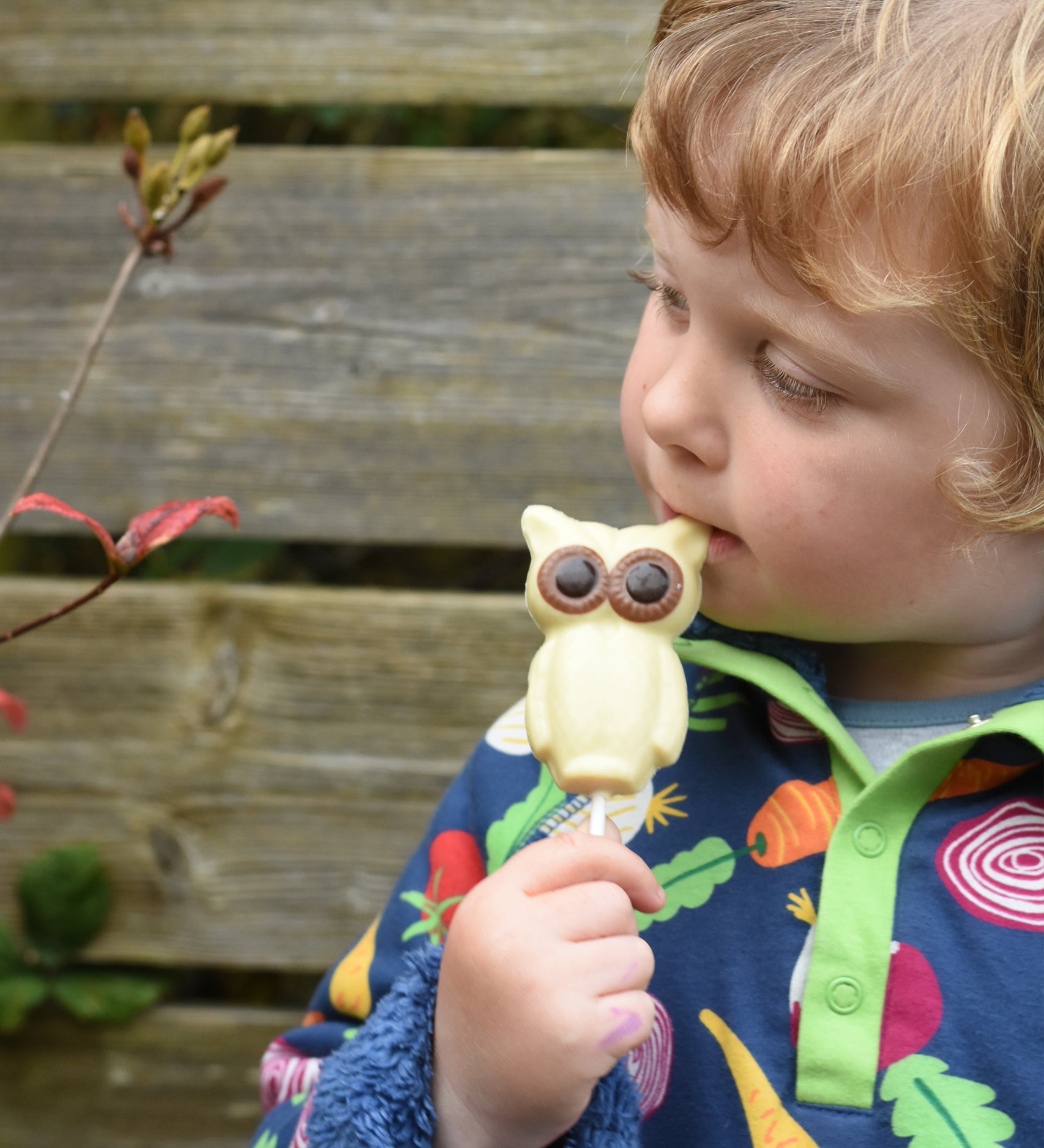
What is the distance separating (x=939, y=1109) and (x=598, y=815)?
1.08 feet

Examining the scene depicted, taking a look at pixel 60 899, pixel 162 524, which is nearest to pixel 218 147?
pixel 162 524

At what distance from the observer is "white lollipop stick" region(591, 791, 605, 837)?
0.83 meters

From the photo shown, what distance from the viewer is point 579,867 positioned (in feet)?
2.64

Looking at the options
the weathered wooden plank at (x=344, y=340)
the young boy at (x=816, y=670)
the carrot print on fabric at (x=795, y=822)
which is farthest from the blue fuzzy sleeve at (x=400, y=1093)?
the weathered wooden plank at (x=344, y=340)

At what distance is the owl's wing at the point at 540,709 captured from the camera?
0.84 metres

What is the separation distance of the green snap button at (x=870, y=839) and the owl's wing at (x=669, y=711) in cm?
18

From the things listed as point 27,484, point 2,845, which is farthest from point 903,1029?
point 2,845

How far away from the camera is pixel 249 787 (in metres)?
1.63

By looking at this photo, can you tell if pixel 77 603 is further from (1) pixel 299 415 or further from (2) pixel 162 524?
(1) pixel 299 415

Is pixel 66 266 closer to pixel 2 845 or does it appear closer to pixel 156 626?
pixel 156 626

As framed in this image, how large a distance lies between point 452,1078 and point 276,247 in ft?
3.59

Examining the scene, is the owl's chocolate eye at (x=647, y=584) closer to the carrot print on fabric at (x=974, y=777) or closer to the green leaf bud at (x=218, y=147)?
the carrot print on fabric at (x=974, y=777)

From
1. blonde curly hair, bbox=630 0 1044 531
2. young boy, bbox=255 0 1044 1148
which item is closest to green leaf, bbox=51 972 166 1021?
young boy, bbox=255 0 1044 1148

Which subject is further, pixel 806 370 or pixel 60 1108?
pixel 60 1108
